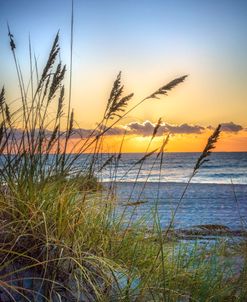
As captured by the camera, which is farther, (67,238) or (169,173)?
(169,173)

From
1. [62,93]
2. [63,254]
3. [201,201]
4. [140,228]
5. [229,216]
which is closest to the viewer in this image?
[63,254]

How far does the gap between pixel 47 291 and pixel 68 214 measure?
57 cm

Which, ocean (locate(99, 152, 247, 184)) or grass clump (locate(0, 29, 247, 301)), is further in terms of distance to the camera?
ocean (locate(99, 152, 247, 184))

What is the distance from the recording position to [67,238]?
286cm

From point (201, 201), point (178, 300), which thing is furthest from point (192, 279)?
point (201, 201)

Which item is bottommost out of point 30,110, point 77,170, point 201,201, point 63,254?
point 201,201

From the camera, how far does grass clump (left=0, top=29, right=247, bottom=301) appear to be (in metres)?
2.55

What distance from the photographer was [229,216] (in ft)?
41.2

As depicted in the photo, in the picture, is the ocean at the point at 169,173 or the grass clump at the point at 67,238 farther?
the ocean at the point at 169,173

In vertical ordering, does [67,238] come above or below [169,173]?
above

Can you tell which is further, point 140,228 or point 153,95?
point 140,228

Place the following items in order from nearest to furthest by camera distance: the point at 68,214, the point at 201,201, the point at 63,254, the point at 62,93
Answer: the point at 63,254 → the point at 68,214 → the point at 62,93 → the point at 201,201

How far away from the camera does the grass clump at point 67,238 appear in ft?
8.38

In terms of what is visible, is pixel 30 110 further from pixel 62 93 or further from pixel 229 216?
pixel 229 216
